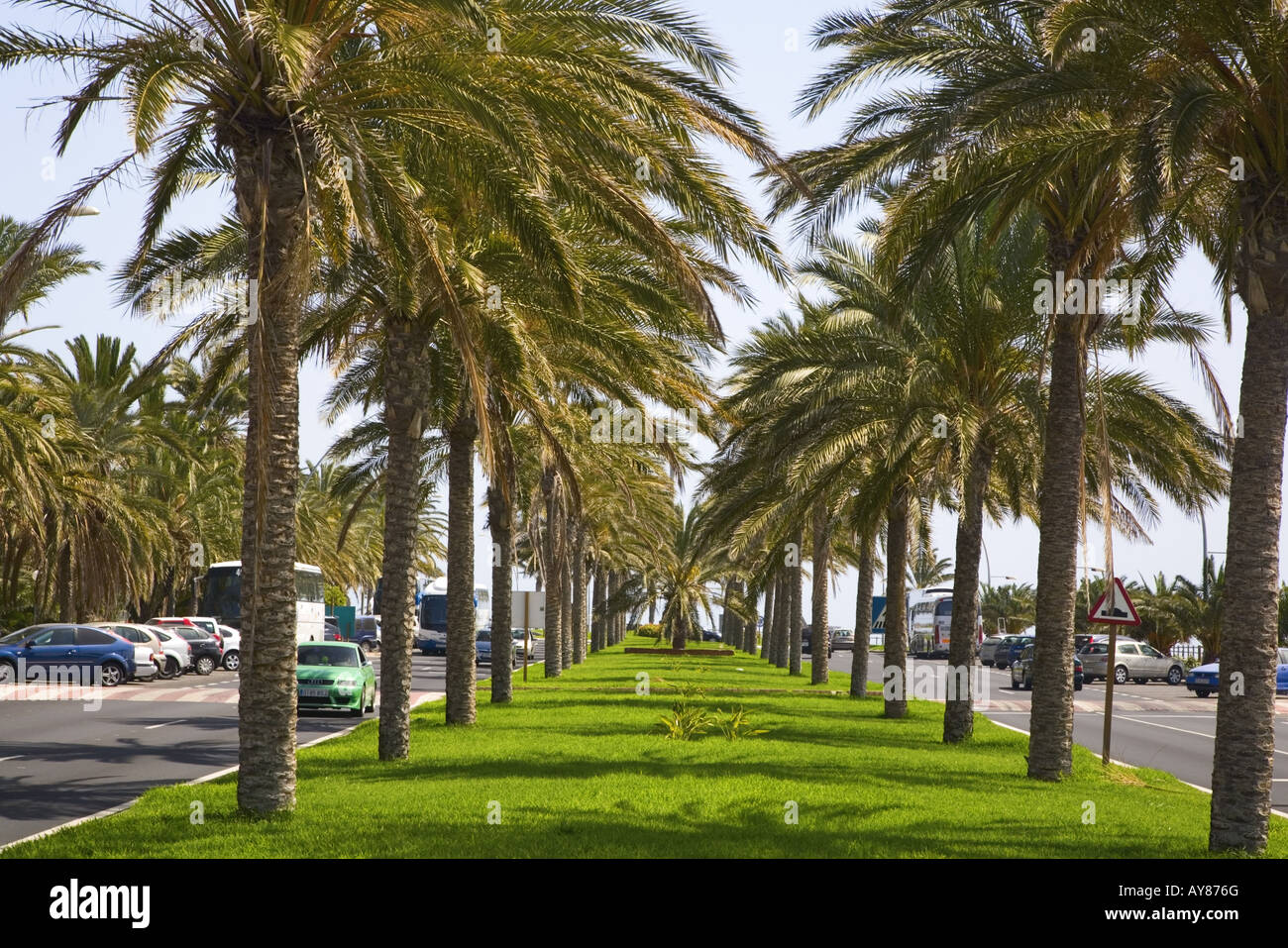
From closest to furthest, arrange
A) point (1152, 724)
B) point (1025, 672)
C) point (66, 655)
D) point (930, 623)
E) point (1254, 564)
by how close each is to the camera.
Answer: point (1254, 564), point (1152, 724), point (66, 655), point (1025, 672), point (930, 623)

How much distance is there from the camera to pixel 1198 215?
14484 millimetres

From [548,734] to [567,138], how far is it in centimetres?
1056

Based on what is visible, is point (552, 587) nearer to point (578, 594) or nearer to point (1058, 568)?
point (578, 594)

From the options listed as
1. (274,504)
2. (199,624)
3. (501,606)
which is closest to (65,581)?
(199,624)

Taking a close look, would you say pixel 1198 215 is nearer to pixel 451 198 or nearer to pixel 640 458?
pixel 451 198

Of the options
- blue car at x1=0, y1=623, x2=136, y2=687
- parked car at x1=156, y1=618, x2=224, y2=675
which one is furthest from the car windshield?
parked car at x1=156, y1=618, x2=224, y2=675

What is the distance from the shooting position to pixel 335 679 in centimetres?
2636

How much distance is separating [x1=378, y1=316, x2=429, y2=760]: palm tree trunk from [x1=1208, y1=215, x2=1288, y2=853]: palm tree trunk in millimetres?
10323

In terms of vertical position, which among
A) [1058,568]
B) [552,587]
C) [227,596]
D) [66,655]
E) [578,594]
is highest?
[1058,568]

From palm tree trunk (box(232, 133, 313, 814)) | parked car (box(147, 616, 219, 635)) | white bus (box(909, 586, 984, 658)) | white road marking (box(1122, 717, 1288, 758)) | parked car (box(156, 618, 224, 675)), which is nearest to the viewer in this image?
palm tree trunk (box(232, 133, 313, 814))

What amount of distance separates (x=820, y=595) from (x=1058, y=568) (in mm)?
20613

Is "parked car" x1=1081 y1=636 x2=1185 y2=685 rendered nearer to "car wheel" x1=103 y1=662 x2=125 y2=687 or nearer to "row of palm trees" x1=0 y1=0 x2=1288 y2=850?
"row of palm trees" x1=0 y1=0 x2=1288 y2=850

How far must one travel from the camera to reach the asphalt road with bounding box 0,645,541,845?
1387 cm
